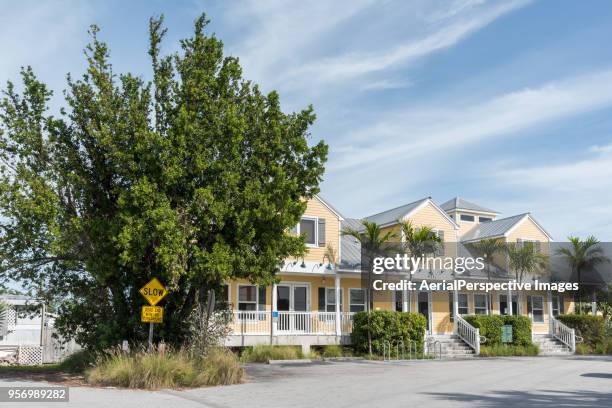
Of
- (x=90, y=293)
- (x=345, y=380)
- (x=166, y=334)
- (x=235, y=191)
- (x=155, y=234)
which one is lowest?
(x=345, y=380)

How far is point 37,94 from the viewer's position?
18.8 m

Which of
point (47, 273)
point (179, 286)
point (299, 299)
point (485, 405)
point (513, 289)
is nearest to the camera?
point (485, 405)

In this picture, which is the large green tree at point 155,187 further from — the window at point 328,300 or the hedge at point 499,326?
the hedge at point 499,326

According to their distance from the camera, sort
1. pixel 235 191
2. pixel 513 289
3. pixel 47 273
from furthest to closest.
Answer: pixel 513 289 < pixel 47 273 < pixel 235 191

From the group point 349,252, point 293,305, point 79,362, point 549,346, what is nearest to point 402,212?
point 349,252

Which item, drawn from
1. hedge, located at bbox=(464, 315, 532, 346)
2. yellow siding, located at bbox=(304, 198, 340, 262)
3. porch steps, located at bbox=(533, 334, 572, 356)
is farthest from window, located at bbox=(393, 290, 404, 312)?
porch steps, located at bbox=(533, 334, 572, 356)

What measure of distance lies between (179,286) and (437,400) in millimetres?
8634

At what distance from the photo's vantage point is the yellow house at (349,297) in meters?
29.1

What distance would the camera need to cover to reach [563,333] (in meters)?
35.8

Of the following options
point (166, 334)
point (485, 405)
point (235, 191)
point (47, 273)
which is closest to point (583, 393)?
point (485, 405)

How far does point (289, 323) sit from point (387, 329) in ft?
14.4

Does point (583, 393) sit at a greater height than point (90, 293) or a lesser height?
lesser

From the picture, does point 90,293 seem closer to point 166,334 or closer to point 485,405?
point 166,334

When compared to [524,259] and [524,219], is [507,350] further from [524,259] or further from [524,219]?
[524,219]
